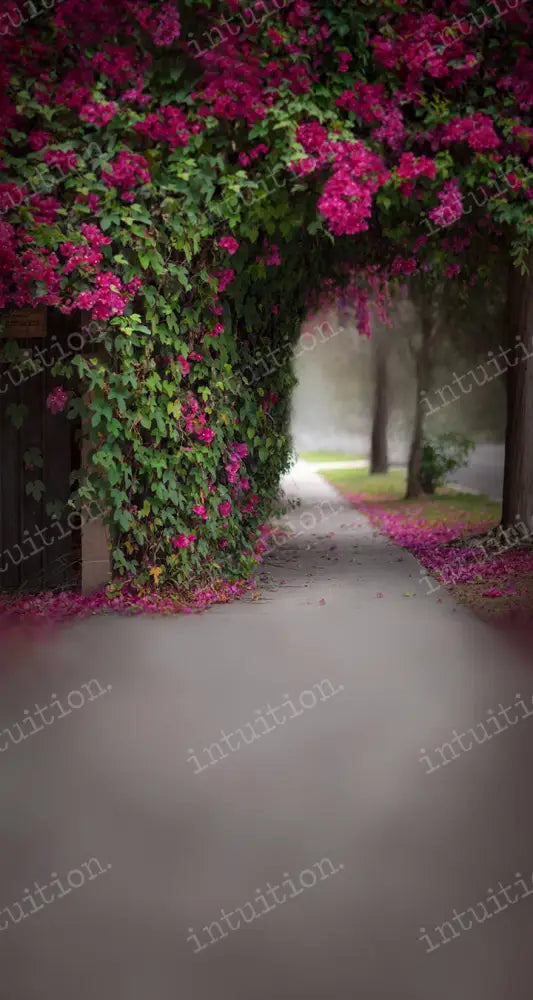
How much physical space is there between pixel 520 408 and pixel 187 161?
6230 mm

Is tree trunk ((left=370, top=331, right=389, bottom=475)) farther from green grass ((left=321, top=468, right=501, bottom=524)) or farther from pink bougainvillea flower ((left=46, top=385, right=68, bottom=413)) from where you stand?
pink bougainvillea flower ((left=46, top=385, right=68, bottom=413))

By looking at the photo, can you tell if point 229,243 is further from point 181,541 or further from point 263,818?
point 263,818

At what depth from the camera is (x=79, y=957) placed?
10.5 ft

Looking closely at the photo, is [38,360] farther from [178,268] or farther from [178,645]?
[178,645]

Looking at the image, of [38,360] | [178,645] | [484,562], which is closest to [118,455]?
[38,360]

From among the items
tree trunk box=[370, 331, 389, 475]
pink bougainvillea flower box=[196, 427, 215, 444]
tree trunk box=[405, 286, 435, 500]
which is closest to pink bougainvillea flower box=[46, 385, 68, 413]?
pink bougainvillea flower box=[196, 427, 215, 444]

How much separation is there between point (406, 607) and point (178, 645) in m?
2.62

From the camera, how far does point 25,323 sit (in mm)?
9211

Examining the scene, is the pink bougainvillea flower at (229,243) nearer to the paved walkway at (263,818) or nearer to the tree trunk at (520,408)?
the paved walkway at (263,818)

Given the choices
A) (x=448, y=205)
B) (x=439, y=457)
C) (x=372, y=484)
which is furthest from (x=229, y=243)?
→ (x=372, y=484)

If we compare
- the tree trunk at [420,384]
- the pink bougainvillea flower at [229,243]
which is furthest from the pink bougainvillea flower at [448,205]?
the tree trunk at [420,384]

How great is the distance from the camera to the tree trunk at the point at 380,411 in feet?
88.9

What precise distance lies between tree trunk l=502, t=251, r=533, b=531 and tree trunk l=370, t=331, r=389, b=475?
41.5 ft

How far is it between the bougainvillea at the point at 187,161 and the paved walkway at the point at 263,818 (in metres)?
1.86
